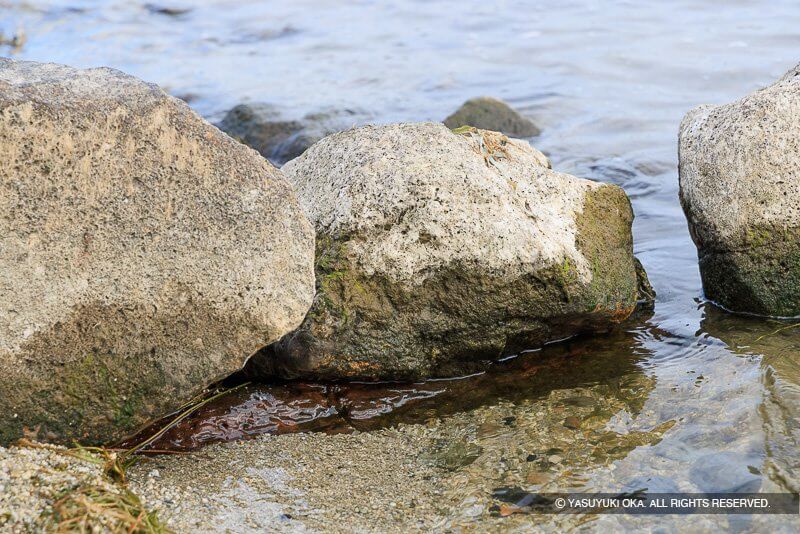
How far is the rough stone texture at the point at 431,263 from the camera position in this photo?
4.42 meters

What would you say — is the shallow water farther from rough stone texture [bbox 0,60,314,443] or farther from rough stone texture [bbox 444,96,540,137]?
rough stone texture [bbox 0,60,314,443]

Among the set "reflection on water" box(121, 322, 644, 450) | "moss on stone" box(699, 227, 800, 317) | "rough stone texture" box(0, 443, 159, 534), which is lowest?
"reflection on water" box(121, 322, 644, 450)

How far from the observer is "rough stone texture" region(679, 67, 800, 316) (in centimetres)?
498

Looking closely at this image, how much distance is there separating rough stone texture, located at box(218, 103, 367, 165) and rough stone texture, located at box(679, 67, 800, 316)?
5614 millimetres

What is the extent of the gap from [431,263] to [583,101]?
7.78 metres

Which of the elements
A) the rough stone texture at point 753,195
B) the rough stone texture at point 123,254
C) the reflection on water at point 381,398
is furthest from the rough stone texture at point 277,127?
the rough stone texture at point 123,254

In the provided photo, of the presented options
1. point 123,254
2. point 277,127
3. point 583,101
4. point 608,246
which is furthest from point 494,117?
point 123,254

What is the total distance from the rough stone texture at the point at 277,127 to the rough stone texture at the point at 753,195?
5.61 metres

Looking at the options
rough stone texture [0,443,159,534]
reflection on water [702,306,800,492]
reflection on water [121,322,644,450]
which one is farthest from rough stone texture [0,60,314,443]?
reflection on water [702,306,800,492]

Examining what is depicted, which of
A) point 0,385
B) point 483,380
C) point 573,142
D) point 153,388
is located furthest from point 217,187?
point 573,142

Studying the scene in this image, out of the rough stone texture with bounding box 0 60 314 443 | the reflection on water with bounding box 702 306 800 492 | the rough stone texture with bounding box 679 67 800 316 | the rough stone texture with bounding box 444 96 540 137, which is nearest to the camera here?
the rough stone texture with bounding box 0 60 314 443

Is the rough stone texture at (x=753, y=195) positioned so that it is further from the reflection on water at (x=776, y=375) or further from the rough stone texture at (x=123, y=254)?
the rough stone texture at (x=123, y=254)

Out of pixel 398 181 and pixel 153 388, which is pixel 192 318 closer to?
pixel 153 388

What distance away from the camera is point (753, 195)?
5.01 meters
